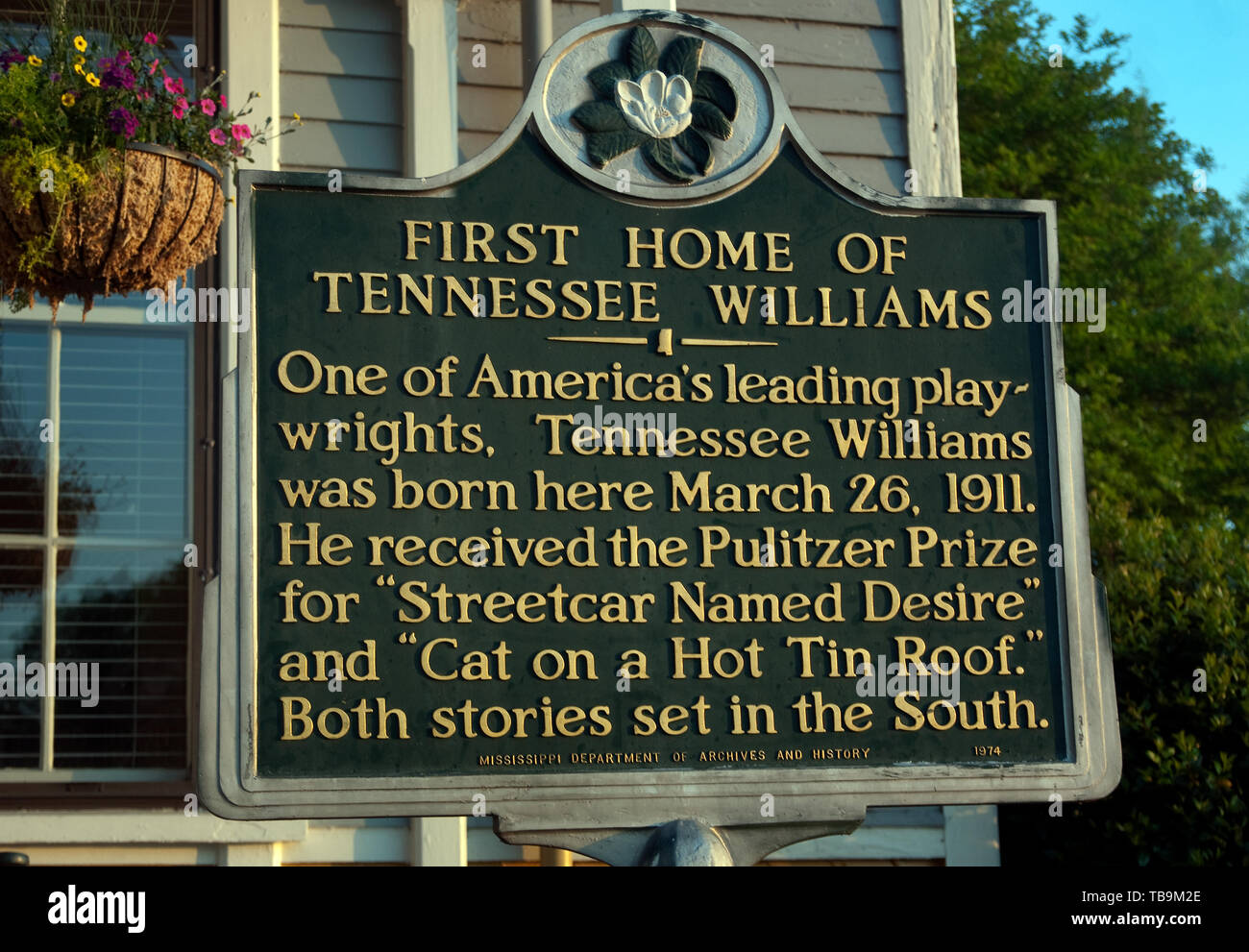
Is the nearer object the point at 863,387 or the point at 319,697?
the point at 319,697

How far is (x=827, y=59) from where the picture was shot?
654cm

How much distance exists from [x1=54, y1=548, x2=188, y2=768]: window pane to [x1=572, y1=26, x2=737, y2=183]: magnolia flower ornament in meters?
2.81

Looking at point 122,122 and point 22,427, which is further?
point 22,427

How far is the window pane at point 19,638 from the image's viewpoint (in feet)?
17.9

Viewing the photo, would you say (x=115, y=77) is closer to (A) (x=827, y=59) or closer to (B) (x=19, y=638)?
(B) (x=19, y=638)

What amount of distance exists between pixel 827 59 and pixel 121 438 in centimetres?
346

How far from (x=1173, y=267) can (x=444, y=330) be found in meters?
14.2

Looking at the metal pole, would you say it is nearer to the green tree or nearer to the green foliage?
the green foliage

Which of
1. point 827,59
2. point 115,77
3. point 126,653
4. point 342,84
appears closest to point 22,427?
point 126,653

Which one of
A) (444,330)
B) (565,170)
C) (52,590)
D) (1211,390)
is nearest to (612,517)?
(444,330)

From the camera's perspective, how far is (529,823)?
3502 millimetres

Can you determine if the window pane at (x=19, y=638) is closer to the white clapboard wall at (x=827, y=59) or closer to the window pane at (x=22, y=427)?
the window pane at (x=22, y=427)

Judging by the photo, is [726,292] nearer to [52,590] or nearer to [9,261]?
[9,261]

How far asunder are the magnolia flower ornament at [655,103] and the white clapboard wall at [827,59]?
2.48 m
